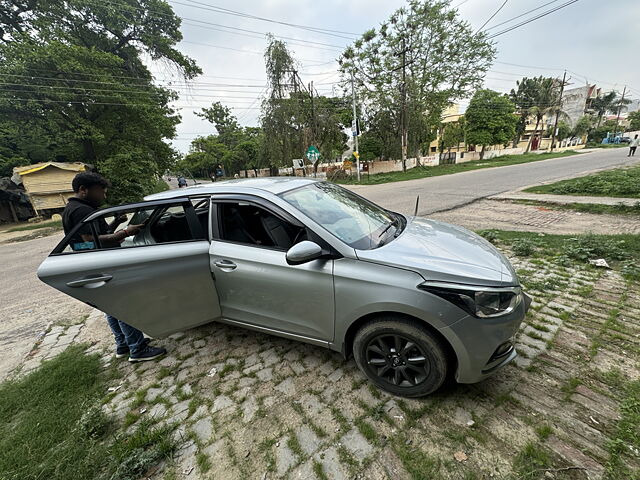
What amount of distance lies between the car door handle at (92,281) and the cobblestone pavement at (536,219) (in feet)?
21.5

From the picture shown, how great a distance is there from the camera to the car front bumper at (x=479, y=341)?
173 cm

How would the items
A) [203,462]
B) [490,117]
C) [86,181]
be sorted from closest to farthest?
[203,462], [86,181], [490,117]

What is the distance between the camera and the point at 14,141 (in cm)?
1662

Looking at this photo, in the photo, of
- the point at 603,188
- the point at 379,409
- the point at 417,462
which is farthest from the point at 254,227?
the point at 603,188

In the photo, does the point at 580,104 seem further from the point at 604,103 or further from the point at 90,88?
the point at 90,88

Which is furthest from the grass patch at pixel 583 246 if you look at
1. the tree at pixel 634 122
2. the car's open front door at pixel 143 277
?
the tree at pixel 634 122

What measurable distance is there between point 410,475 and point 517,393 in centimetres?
106

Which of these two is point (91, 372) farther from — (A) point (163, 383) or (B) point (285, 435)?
(B) point (285, 435)

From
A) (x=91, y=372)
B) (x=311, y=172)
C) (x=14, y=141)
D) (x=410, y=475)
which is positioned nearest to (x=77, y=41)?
(x=14, y=141)

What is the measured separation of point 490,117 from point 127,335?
3641 centimetres

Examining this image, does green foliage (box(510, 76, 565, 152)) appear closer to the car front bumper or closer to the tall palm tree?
the tall palm tree

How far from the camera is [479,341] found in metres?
1.75

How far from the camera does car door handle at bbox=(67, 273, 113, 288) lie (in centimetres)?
227

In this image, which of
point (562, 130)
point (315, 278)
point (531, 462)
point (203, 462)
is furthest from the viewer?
point (562, 130)
